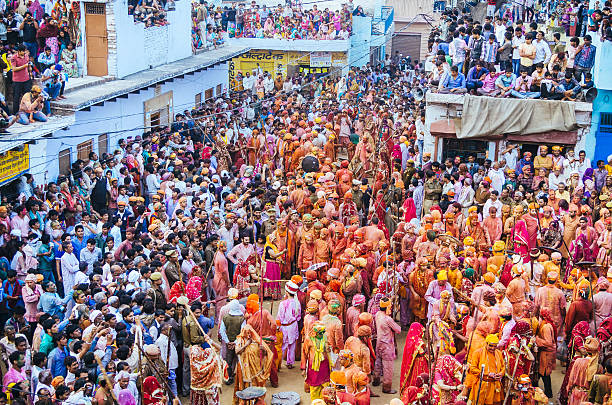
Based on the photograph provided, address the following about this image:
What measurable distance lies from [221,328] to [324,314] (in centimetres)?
134

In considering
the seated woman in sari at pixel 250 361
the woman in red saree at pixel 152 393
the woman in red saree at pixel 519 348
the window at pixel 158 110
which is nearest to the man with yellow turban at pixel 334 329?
the seated woman in sari at pixel 250 361

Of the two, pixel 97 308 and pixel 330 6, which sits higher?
pixel 330 6

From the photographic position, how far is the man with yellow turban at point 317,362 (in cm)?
1051

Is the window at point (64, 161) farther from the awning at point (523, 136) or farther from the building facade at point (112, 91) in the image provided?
the awning at point (523, 136)

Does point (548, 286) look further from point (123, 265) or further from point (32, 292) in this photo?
point (32, 292)

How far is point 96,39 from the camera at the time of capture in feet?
64.7

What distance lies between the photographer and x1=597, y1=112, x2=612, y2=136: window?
1753 cm

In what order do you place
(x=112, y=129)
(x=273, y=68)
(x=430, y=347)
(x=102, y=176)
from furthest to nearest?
(x=273, y=68) → (x=112, y=129) → (x=102, y=176) → (x=430, y=347)

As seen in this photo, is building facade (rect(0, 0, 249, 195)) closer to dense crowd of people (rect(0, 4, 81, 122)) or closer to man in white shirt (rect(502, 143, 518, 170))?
dense crowd of people (rect(0, 4, 81, 122))

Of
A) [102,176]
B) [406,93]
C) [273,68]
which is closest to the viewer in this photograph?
[102,176]

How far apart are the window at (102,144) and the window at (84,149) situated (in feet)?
1.45

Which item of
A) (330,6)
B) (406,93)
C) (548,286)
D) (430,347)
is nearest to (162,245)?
(430,347)

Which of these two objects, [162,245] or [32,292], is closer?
[32,292]

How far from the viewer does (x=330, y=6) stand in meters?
36.3
